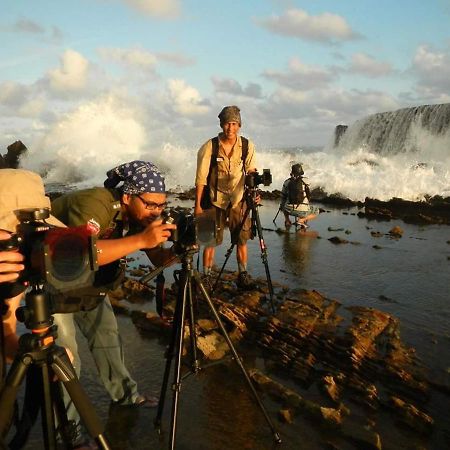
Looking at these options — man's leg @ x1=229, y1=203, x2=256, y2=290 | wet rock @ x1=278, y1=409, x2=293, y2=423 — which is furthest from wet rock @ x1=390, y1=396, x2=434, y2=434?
man's leg @ x1=229, y1=203, x2=256, y2=290

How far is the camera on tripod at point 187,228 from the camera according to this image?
2.55m

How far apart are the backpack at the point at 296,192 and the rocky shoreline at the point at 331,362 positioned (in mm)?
5015

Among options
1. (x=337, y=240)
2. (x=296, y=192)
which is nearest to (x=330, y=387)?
(x=337, y=240)

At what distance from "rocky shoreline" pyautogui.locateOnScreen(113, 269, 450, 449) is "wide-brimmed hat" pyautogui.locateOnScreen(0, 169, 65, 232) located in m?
1.76

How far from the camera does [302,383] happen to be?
145 inches

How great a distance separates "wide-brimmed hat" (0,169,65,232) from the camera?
6.45 feet

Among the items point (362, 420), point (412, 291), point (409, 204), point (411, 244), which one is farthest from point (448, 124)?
point (362, 420)

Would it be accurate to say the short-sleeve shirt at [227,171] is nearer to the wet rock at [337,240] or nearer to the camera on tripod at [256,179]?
the camera on tripod at [256,179]

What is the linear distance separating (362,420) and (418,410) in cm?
44

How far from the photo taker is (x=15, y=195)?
6.52 feet

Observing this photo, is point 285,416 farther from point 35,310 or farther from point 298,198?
point 298,198

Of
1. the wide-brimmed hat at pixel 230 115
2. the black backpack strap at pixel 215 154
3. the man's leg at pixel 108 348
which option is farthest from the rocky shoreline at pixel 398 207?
the man's leg at pixel 108 348

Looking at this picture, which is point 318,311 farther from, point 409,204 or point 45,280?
point 409,204

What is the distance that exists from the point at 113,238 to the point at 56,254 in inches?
43.9
